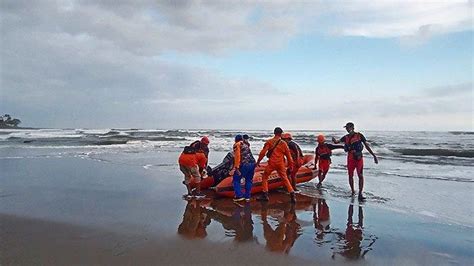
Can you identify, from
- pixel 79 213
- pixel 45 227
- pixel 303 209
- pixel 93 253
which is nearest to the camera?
pixel 93 253

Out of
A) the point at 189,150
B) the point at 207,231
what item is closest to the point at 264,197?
the point at 189,150

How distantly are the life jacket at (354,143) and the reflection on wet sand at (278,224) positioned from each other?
5.18ft

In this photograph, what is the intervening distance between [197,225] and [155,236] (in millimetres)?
944

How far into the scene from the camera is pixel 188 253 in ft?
15.7

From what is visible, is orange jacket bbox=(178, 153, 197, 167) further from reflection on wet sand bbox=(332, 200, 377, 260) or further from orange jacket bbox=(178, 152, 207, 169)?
reflection on wet sand bbox=(332, 200, 377, 260)

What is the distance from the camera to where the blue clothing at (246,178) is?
8352mm

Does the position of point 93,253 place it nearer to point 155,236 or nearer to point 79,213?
point 155,236

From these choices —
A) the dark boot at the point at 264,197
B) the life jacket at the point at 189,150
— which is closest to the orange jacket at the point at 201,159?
the life jacket at the point at 189,150

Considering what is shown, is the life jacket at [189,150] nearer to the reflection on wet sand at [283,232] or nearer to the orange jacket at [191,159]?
the orange jacket at [191,159]

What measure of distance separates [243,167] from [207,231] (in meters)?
2.64

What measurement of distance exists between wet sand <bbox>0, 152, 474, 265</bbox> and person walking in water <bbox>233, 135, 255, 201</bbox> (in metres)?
0.34

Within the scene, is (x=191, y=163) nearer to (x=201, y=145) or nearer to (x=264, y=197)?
(x=201, y=145)

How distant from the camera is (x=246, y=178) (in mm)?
8422

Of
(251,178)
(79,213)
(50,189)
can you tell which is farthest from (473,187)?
(50,189)
